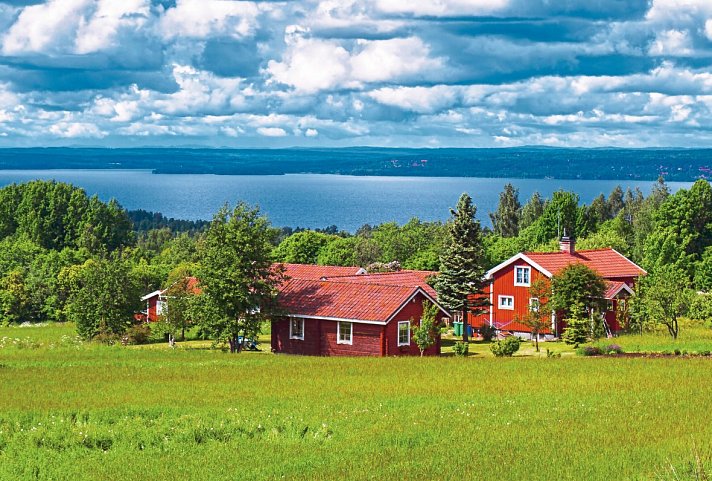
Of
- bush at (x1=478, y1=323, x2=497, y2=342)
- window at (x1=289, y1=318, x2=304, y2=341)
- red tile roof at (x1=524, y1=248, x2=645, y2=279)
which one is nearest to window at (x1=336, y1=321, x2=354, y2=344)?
window at (x1=289, y1=318, x2=304, y2=341)

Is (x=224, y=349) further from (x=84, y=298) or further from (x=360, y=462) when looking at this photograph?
(x=360, y=462)

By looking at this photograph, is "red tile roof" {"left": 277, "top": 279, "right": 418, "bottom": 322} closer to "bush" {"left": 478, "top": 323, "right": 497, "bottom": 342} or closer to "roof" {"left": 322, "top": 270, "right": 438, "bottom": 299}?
"roof" {"left": 322, "top": 270, "right": 438, "bottom": 299}

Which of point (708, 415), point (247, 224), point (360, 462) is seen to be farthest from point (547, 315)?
point (360, 462)

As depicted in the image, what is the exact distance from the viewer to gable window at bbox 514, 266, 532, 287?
195 feet

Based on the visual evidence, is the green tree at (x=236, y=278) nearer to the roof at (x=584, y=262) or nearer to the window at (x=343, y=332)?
the window at (x=343, y=332)

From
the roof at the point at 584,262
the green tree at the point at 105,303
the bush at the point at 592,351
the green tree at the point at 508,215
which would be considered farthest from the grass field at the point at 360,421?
the green tree at the point at 508,215

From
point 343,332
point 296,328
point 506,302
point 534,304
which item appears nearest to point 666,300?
point 534,304

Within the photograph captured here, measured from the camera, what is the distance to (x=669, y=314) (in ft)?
153

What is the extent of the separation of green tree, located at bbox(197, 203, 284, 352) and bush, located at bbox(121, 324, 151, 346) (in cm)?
1155

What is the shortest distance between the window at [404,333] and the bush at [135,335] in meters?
19.8

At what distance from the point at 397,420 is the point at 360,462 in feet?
14.9

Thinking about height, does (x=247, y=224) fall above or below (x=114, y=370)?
above

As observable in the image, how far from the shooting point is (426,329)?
1754 inches

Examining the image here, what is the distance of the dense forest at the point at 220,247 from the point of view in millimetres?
48500
